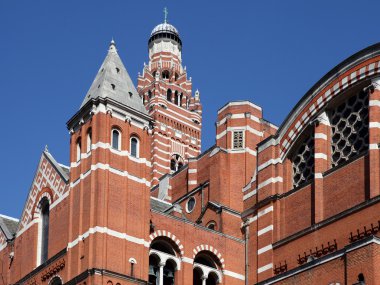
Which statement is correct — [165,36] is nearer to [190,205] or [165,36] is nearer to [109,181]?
[190,205]

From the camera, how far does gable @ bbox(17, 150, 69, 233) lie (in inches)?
1976

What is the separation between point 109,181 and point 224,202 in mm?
8416

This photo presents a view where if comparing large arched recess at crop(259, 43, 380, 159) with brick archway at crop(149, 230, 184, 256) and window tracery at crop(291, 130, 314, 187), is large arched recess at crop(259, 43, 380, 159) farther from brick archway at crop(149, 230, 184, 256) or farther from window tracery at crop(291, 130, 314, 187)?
brick archway at crop(149, 230, 184, 256)

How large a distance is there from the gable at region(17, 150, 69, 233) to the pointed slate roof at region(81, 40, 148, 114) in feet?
13.0

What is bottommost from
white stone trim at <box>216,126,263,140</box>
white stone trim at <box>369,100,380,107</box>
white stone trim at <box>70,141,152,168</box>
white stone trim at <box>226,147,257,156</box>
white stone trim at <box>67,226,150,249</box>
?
white stone trim at <box>67,226,150,249</box>

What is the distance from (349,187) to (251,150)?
395 inches

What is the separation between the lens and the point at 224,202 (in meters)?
52.7

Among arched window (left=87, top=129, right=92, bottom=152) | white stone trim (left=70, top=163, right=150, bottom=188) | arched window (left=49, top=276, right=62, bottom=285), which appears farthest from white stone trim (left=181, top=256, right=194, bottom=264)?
arched window (left=87, top=129, right=92, bottom=152)

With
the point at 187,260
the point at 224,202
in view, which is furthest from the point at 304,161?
the point at 187,260

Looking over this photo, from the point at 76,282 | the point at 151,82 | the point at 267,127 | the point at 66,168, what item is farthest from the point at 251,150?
the point at 151,82

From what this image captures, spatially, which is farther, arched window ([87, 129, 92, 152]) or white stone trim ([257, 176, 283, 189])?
white stone trim ([257, 176, 283, 189])

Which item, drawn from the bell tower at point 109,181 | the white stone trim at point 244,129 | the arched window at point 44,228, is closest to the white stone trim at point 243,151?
the white stone trim at point 244,129

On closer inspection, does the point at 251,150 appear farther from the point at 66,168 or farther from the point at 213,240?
the point at 66,168

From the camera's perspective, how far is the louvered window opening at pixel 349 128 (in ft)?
151
